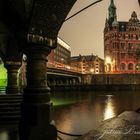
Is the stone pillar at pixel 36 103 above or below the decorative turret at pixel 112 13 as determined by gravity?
below

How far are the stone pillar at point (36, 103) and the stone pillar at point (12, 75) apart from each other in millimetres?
6680

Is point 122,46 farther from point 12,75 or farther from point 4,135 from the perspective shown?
point 4,135

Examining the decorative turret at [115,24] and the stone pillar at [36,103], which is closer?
the stone pillar at [36,103]

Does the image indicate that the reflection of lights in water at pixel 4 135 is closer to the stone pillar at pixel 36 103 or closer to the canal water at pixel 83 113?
the stone pillar at pixel 36 103

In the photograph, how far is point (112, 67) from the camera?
365 feet

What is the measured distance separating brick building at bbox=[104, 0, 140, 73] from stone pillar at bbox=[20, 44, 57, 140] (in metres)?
99.3

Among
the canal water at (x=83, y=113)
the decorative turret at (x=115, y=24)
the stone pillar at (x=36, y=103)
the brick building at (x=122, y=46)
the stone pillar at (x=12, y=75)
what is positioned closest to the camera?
the stone pillar at (x=36, y=103)

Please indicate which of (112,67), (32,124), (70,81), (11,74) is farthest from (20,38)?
(112,67)

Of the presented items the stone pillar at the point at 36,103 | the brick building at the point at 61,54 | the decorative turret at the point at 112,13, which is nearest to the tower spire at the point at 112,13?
the decorative turret at the point at 112,13

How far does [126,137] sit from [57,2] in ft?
15.5

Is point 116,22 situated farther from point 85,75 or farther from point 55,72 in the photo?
point 55,72

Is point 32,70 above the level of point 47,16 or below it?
below

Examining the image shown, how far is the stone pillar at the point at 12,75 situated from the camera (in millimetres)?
14052

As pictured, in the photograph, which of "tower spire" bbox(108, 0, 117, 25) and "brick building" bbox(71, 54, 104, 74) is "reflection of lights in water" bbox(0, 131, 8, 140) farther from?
"tower spire" bbox(108, 0, 117, 25)
